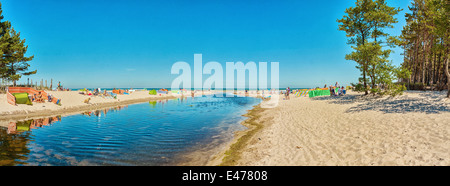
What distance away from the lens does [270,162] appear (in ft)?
20.4

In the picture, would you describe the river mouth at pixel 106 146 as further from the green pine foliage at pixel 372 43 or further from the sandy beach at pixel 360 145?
the green pine foliage at pixel 372 43

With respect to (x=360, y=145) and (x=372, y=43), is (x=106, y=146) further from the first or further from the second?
(x=372, y=43)

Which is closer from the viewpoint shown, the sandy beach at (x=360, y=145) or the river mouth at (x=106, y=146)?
the sandy beach at (x=360, y=145)

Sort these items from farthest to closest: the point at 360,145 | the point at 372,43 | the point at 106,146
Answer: the point at 372,43 < the point at 106,146 < the point at 360,145

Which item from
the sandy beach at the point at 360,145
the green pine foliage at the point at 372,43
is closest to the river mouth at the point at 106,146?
the sandy beach at the point at 360,145

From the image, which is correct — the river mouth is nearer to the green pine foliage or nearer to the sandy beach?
the sandy beach

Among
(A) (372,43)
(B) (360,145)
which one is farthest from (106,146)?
(A) (372,43)

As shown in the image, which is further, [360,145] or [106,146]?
[106,146]

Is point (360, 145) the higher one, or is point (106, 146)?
point (360, 145)

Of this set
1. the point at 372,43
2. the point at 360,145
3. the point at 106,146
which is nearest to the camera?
the point at 360,145
